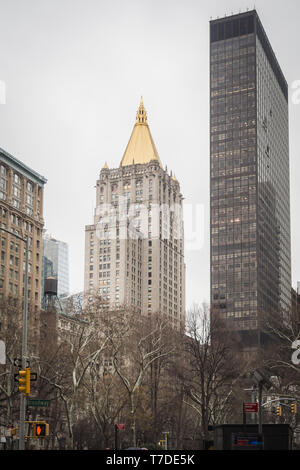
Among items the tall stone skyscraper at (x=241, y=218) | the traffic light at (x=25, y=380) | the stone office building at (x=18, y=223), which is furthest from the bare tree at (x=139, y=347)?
the tall stone skyscraper at (x=241, y=218)

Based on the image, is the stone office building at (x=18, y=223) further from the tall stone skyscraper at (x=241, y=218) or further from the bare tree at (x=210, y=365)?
the tall stone skyscraper at (x=241, y=218)

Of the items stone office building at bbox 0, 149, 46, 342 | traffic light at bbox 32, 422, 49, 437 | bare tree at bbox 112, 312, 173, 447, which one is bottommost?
traffic light at bbox 32, 422, 49, 437

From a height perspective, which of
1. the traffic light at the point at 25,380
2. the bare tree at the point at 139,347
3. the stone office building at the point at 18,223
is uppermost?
the stone office building at the point at 18,223

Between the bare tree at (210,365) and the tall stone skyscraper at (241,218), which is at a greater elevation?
the tall stone skyscraper at (241,218)

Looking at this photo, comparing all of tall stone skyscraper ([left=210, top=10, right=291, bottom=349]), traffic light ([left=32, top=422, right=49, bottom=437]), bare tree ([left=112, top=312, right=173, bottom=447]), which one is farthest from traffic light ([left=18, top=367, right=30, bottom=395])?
tall stone skyscraper ([left=210, top=10, right=291, bottom=349])

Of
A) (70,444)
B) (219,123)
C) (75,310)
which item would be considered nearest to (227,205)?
(219,123)

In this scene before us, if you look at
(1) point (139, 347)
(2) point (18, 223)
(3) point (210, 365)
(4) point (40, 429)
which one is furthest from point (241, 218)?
(4) point (40, 429)

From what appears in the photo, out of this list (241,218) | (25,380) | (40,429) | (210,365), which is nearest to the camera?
(25,380)

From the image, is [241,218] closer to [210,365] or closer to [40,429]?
[210,365]

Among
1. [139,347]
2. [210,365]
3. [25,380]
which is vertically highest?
[139,347]

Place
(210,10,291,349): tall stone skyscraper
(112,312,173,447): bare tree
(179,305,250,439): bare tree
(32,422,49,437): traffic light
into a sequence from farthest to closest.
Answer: (210,10,291,349): tall stone skyscraper → (179,305,250,439): bare tree → (112,312,173,447): bare tree → (32,422,49,437): traffic light

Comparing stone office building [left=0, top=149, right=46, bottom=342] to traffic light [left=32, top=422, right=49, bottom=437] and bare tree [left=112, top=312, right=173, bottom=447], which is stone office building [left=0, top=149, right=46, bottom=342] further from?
traffic light [left=32, top=422, right=49, bottom=437]
